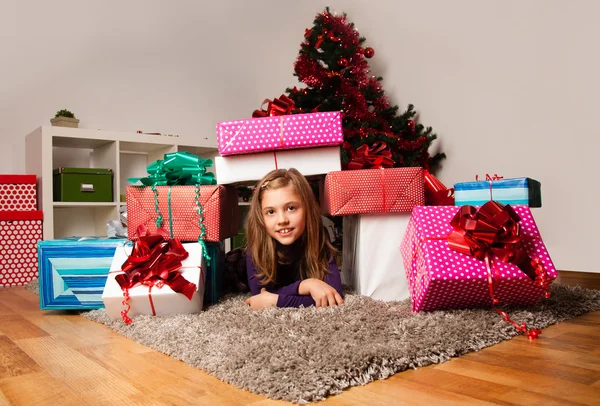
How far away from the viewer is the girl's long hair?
1.60 meters

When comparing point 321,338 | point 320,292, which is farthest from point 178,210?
point 321,338

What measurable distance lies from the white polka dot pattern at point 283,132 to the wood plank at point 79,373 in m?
0.80

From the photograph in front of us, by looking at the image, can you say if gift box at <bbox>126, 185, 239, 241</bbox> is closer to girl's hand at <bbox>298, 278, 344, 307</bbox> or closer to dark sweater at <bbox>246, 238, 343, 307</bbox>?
dark sweater at <bbox>246, 238, 343, 307</bbox>

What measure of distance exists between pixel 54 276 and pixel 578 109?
235 centimetres

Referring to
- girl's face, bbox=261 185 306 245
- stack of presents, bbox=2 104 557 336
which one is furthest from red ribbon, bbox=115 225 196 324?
girl's face, bbox=261 185 306 245

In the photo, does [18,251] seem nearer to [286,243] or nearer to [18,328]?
[18,328]

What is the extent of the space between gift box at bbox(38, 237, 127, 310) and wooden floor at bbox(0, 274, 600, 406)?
37 cm

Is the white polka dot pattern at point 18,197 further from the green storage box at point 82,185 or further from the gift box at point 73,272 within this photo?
the gift box at point 73,272

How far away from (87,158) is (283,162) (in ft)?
6.89

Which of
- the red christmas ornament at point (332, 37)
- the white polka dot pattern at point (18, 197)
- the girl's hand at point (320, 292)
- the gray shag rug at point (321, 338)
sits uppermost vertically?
the red christmas ornament at point (332, 37)

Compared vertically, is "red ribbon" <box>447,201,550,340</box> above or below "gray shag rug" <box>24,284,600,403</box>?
above

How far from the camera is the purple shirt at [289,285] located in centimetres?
150

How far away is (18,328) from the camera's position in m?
1.46

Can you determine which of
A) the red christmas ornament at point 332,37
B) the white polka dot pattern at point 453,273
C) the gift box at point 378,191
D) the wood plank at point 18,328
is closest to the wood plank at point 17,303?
the wood plank at point 18,328
